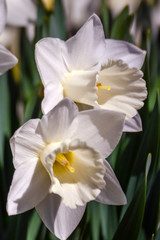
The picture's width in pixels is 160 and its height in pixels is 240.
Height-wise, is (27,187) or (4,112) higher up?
(27,187)

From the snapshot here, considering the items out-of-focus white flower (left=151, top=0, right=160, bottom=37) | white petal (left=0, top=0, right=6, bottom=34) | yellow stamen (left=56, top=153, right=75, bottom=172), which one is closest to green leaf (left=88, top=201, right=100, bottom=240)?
yellow stamen (left=56, top=153, right=75, bottom=172)

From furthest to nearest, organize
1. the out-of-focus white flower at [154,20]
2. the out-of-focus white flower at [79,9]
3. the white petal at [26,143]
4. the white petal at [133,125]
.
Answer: the out-of-focus white flower at [79,9]
the out-of-focus white flower at [154,20]
the white petal at [133,125]
the white petal at [26,143]

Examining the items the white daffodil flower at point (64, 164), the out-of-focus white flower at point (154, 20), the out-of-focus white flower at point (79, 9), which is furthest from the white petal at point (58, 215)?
the out-of-focus white flower at point (79, 9)

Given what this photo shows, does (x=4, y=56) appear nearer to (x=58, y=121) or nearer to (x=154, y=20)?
(x=58, y=121)

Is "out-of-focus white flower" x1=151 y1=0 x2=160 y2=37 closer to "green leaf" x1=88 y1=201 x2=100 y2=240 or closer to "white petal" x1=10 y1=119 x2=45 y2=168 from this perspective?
"green leaf" x1=88 y1=201 x2=100 y2=240

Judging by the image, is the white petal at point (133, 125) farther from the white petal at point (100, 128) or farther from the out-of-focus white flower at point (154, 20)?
the out-of-focus white flower at point (154, 20)

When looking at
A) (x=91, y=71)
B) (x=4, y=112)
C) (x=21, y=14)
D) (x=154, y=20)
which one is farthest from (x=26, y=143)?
(x=154, y=20)

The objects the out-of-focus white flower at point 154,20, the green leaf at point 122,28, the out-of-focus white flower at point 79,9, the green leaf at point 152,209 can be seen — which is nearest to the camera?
the green leaf at point 152,209

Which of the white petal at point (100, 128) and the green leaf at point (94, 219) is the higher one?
the white petal at point (100, 128)
